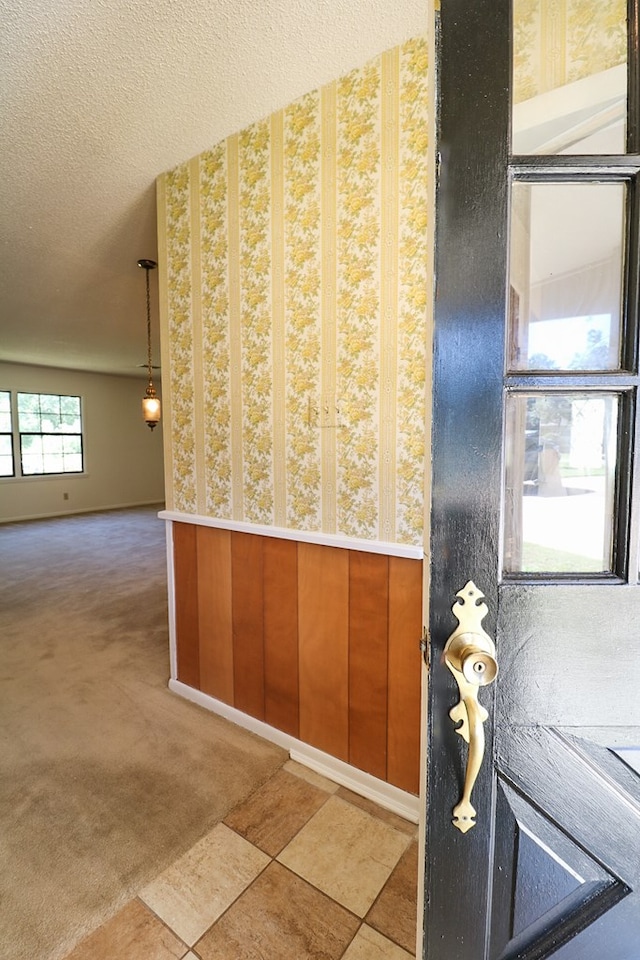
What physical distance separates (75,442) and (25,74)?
279 inches

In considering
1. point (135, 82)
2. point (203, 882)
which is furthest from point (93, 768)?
point (135, 82)

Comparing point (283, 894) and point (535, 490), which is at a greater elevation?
point (535, 490)

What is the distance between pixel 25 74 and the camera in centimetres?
142

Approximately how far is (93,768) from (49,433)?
6932mm

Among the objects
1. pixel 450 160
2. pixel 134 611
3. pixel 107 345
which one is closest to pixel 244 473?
pixel 450 160

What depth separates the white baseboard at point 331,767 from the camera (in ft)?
4.90

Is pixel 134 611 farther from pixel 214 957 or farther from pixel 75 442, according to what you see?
pixel 75 442

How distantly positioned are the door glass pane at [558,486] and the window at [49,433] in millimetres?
8073

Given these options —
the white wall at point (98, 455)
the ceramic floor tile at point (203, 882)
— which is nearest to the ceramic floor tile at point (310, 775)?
the ceramic floor tile at point (203, 882)

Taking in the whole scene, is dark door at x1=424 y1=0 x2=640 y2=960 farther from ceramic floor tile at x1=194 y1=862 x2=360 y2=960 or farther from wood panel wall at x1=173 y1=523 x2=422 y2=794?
wood panel wall at x1=173 y1=523 x2=422 y2=794

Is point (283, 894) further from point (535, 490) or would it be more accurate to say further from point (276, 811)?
point (535, 490)

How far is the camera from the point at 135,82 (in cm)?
146

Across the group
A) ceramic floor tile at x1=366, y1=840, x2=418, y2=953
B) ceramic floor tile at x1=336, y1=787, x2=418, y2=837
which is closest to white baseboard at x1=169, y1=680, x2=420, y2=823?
ceramic floor tile at x1=336, y1=787, x2=418, y2=837

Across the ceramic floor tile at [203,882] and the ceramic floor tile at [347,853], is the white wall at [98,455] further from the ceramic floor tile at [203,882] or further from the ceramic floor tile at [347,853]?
the ceramic floor tile at [347,853]
